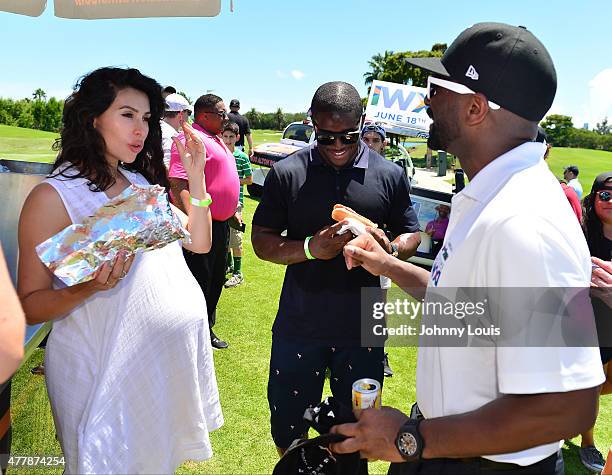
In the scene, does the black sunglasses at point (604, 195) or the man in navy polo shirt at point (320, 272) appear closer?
the man in navy polo shirt at point (320, 272)

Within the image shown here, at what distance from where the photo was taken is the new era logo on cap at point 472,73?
1.46 metres

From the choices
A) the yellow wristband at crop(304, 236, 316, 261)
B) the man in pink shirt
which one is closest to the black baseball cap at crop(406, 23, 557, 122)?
the yellow wristband at crop(304, 236, 316, 261)

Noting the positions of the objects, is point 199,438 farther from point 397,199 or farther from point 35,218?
point 397,199

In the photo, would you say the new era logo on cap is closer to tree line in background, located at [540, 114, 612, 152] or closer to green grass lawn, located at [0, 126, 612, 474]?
green grass lawn, located at [0, 126, 612, 474]

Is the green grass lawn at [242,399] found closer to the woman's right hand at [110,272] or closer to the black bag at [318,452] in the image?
the woman's right hand at [110,272]

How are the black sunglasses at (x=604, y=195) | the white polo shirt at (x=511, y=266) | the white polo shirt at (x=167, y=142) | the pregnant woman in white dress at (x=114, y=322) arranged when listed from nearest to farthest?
1. the white polo shirt at (x=511, y=266)
2. the pregnant woman in white dress at (x=114, y=322)
3. the black sunglasses at (x=604, y=195)
4. the white polo shirt at (x=167, y=142)

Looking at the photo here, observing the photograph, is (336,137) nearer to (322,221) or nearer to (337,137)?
(337,137)

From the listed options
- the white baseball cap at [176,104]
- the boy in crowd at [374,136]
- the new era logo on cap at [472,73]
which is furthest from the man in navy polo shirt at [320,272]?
the white baseball cap at [176,104]

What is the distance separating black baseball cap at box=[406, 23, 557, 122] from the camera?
1.41 m

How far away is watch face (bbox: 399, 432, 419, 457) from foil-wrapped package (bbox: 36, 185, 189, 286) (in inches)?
44.1

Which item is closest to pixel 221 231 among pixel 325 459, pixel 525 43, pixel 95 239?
pixel 95 239

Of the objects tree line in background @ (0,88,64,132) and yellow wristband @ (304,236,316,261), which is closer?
yellow wristband @ (304,236,316,261)

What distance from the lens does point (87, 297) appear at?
1.90 metres

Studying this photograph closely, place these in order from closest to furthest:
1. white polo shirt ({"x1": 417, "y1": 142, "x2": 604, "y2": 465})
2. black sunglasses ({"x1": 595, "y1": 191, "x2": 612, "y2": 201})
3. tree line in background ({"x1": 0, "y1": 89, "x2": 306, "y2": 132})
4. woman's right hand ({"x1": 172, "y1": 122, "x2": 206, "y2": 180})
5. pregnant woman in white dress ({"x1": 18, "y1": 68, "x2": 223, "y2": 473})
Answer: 1. white polo shirt ({"x1": 417, "y1": 142, "x2": 604, "y2": 465})
2. pregnant woman in white dress ({"x1": 18, "y1": 68, "x2": 223, "y2": 473})
3. woman's right hand ({"x1": 172, "y1": 122, "x2": 206, "y2": 180})
4. black sunglasses ({"x1": 595, "y1": 191, "x2": 612, "y2": 201})
5. tree line in background ({"x1": 0, "y1": 89, "x2": 306, "y2": 132})
